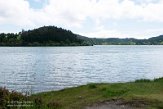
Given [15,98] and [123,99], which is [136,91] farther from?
[15,98]

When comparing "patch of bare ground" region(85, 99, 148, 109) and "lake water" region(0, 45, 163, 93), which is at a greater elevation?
"patch of bare ground" region(85, 99, 148, 109)

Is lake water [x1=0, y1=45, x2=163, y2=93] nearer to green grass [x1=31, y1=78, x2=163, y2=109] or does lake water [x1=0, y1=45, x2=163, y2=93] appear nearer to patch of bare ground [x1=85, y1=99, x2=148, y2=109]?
green grass [x1=31, y1=78, x2=163, y2=109]

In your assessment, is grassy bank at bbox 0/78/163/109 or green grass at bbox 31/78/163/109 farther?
green grass at bbox 31/78/163/109

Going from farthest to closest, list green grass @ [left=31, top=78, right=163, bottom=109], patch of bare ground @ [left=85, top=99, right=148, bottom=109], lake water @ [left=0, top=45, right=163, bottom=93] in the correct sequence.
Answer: lake water @ [left=0, top=45, right=163, bottom=93], green grass @ [left=31, top=78, right=163, bottom=109], patch of bare ground @ [left=85, top=99, right=148, bottom=109]

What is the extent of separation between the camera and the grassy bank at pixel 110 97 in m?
15.7

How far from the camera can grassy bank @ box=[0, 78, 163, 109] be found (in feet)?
51.4

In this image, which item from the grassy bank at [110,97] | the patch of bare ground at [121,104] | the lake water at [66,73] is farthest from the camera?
the lake water at [66,73]

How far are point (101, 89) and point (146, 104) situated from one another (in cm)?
524

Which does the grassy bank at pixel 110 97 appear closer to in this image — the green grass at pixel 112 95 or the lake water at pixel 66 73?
the green grass at pixel 112 95

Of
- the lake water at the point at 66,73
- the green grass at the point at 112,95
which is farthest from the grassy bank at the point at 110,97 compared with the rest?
the lake water at the point at 66,73

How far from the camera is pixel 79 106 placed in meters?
16.1

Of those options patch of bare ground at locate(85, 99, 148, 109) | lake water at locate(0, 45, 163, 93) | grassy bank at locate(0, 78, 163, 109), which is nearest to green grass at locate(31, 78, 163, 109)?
grassy bank at locate(0, 78, 163, 109)

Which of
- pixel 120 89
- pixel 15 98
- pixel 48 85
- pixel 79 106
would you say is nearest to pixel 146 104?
pixel 79 106

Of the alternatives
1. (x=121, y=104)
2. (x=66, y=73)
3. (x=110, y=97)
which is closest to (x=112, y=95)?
(x=110, y=97)
